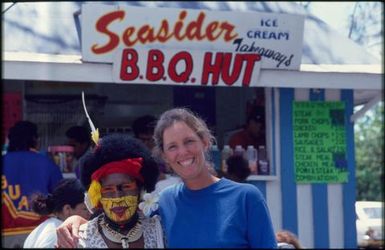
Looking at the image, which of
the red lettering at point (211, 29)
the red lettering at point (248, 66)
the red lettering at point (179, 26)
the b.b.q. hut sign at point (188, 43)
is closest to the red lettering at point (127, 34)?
the b.b.q. hut sign at point (188, 43)

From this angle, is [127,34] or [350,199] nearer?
[127,34]

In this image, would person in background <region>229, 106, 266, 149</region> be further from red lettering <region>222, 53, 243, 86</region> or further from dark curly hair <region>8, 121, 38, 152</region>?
dark curly hair <region>8, 121, 38, 152</region>

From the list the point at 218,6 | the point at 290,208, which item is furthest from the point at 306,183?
the point at 218,6

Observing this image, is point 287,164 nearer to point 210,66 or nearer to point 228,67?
point 228,67

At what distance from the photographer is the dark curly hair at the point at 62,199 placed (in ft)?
13.3

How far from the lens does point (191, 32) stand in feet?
21.4

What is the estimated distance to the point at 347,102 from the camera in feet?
23.7

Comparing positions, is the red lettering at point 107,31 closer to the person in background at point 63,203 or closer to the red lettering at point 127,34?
the red lettering at point 127,34

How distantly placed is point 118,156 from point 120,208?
251mm

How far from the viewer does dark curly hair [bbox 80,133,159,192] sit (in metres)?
3.01

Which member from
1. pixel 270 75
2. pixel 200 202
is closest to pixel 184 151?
pixel 200 202

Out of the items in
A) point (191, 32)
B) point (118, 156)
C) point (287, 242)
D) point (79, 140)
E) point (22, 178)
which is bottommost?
point (287, 242)

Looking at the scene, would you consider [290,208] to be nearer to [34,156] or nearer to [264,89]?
[264,89]

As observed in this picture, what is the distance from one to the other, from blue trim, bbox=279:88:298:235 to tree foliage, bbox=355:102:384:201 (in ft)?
56.7
